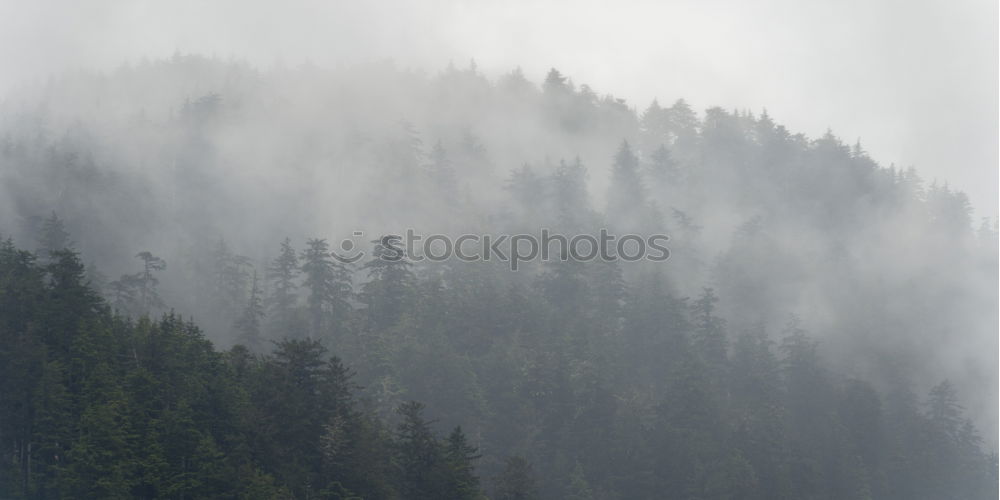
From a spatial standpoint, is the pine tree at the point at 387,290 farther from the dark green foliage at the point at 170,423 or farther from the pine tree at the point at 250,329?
the dark green foliage at the point at 170,423

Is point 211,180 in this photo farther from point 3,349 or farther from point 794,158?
point 794,158

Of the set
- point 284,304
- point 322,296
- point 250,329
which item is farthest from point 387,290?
point 250,329

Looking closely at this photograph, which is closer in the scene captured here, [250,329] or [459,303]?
[250,329]

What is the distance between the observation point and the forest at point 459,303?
181 feet

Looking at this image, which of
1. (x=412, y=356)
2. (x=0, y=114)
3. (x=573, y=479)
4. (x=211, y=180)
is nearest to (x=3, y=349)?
(x=412, y=356)

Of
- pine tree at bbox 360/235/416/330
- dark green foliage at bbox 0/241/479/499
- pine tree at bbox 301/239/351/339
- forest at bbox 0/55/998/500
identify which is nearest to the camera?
dark green foliage at bbox 0/241/479/499

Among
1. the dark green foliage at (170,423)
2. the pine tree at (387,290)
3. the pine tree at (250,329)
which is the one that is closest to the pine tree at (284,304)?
the pine tree at (250,329)

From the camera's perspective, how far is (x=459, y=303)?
87.4 meters

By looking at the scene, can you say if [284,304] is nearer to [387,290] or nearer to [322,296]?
[322,296]

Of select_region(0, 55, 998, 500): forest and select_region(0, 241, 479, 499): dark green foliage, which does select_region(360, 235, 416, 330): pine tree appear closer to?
select_region(0, 55, 998, 500): forest

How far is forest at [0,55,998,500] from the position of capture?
5525 cm

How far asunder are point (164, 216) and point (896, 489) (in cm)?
7913

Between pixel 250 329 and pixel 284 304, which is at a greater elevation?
pixel 284 304

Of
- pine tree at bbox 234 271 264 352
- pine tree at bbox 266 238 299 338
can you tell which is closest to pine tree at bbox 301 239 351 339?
pine tree at bbox 266 238 299 338
